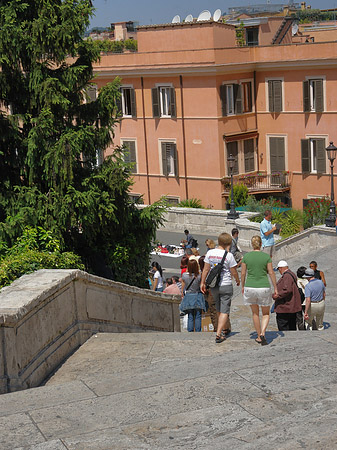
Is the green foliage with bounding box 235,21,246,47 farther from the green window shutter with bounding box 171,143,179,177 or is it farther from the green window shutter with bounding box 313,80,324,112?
the green window shutter with bounding box 171,143,179,177

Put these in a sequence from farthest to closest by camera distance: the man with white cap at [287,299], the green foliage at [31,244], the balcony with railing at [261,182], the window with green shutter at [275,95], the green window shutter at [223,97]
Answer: the window with green shutter at [275,95]
the balcony with railing at [261,182]
the green window shutter at [223,97]
the man with white cap at [287,299]
the green foliage at [31,244]

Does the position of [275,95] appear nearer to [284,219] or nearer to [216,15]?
[216,15]

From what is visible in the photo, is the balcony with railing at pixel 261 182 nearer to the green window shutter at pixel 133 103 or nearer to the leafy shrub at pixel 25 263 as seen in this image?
the green window shutter at pixel 133 103

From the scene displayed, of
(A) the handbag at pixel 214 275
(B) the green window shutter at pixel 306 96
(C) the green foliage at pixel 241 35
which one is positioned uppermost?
(C) the green foliage at pixel 241 35

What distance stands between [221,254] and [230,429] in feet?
11.4

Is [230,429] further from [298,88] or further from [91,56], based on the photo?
[298,88]

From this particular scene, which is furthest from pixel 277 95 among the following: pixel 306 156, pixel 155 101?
pixel 155 101

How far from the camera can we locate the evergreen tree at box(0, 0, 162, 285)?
14.5 m

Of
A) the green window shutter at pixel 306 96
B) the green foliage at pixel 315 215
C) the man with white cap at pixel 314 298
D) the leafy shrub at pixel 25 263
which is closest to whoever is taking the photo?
the leafy shrub at pixel 25 263

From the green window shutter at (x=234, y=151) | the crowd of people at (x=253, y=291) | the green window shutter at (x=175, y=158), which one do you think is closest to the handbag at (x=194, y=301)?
the crowd of people at (x=253, y=291)

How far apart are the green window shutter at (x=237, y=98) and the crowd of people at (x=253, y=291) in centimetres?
2659

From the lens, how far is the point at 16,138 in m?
14.8

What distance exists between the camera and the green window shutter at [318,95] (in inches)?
1586

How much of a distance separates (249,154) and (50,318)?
35.5 meters
